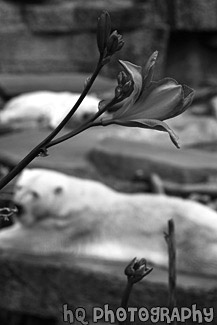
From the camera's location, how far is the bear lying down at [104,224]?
2508 mm

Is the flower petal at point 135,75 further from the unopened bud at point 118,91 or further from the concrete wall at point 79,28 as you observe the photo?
the concrete wall at point 79,28

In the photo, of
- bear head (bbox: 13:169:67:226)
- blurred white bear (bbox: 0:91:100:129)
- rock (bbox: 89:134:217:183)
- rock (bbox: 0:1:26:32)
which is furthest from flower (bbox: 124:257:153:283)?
rock (bbox: 0:1:26:32)

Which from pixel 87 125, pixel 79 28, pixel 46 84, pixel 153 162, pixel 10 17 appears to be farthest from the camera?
pixel 79 28

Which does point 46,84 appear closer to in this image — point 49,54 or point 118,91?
point 49,54

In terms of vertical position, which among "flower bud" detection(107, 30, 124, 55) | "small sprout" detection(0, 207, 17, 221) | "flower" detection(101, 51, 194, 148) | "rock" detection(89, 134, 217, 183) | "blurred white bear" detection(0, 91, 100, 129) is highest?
"blurred white bear" detection(0, 91, 100, 129)

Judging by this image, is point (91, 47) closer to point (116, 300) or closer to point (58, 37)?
point (58, 37)

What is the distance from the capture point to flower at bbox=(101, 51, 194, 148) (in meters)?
0.59

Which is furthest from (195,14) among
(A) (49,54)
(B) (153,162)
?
(B) (153,162)

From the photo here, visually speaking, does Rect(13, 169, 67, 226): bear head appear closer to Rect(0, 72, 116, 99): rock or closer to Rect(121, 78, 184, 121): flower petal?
Rect(121, 78, 184, 121): flower petal

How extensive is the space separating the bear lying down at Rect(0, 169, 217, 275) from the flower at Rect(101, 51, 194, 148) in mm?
1885

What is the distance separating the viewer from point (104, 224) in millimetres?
2607

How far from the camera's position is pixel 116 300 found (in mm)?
2508

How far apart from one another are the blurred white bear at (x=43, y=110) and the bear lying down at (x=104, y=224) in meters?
2.04

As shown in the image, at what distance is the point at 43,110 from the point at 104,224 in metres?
2.37
